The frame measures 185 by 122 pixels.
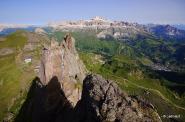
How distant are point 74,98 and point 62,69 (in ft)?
52.2

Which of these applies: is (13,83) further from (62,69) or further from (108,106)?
(108,106)

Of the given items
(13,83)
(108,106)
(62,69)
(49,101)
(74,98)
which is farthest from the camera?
(13,83)

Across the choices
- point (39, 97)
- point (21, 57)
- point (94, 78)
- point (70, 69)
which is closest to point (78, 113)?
point (94, 78)

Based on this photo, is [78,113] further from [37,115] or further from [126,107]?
[37,115]

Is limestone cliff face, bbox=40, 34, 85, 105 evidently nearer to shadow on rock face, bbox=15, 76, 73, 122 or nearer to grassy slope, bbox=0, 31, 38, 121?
shadow on rock face, bbox=15, 76, 73, 122

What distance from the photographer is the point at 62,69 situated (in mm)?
99438

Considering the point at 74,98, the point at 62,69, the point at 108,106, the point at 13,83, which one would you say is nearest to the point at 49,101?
the point at 74,98

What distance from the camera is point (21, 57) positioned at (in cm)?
19800

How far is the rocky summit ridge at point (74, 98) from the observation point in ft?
128

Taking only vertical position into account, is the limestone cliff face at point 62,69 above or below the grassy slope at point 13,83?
above

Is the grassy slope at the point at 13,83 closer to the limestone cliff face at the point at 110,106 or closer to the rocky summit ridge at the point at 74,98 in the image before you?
the rocky summit ridge at the point at 74,98

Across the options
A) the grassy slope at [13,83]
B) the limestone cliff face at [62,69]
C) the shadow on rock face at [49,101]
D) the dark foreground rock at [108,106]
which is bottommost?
the grassy slope at [13,83]

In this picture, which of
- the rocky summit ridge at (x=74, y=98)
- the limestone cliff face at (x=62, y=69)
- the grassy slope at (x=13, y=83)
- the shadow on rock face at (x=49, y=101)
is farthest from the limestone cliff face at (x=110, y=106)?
the grassy slope at (x=13, y=83)

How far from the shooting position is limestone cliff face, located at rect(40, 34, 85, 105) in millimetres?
91812
